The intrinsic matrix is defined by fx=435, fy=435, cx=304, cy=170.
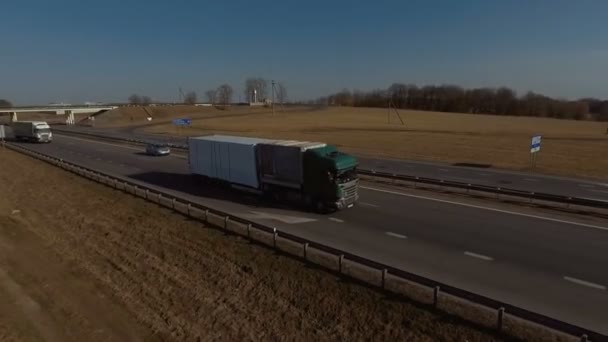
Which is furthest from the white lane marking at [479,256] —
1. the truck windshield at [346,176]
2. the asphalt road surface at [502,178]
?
the asphalt road surface at [502,178]

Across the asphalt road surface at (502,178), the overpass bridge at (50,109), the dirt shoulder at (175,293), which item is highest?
the overpass bridge at (50,109)

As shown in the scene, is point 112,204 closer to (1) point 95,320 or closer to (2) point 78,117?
(1) point 95,320

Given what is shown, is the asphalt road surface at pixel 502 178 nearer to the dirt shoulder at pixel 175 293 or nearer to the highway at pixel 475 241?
the highway at pixel 475 241

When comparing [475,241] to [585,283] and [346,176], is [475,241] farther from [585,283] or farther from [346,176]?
[346,176]

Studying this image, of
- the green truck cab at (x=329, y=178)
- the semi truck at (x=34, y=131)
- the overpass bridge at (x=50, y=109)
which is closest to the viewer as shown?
the green truck cab at (x=329, y=178)

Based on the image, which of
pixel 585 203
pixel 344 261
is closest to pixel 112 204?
pixel 344 261

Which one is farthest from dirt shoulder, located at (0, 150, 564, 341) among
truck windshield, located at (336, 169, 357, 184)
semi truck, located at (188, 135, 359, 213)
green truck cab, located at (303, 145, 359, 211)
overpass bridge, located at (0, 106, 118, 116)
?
overpass bridge, located at (0, 106, 118, 116)

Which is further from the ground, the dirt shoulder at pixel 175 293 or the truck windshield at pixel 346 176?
the truck windshield at pixel 346 176

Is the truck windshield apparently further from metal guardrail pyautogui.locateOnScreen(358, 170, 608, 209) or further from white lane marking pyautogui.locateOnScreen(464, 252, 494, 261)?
metal guardrail pyautogui.locateOnScreen(358, 170, 608, 209)
